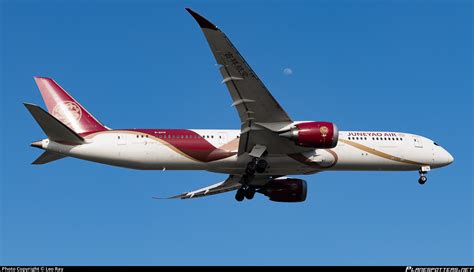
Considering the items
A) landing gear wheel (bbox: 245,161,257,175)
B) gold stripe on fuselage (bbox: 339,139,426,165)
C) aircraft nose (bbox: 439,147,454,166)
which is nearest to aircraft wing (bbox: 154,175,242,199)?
landing gear wheel (bbox: 245,161,257,175)

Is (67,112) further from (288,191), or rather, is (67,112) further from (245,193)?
(288,191)

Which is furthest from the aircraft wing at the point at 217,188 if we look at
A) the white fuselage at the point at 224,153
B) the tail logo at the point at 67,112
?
the tail logo at the point at 67,112

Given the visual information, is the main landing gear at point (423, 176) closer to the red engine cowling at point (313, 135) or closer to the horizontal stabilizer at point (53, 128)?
the red engine cowling at point (313, 135)

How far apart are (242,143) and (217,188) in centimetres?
752

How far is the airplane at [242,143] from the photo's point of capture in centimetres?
4056

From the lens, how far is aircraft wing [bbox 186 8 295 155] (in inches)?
1464

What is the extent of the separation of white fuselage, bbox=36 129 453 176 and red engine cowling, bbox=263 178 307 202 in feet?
12.0

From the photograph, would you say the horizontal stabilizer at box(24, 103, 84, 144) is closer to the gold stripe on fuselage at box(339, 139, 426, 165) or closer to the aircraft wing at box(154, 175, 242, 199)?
the aircraft wing at box(154, 175, 242, 199)

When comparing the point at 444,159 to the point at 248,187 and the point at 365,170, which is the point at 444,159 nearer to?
the point at 365,170

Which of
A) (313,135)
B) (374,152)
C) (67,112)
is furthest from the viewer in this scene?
(374,152)

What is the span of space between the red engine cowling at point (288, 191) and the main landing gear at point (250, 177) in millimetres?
1826

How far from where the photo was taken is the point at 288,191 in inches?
1941

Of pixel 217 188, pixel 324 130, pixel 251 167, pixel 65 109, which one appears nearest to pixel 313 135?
pixel 324 130

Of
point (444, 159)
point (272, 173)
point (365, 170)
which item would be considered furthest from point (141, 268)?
point (444, 159)
